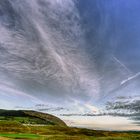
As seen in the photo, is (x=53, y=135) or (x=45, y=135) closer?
(x=45, y=135)

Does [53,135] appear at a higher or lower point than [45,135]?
higher
